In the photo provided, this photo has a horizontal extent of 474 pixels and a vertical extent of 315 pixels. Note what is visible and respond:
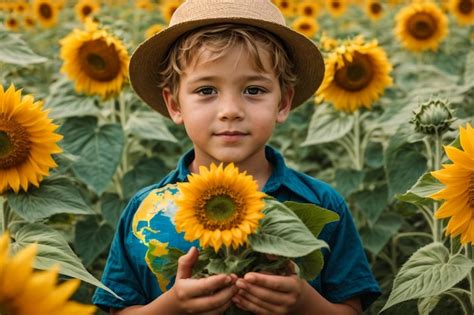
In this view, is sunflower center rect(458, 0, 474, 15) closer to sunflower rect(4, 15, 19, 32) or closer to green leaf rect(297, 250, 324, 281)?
sunflower rect(4, 15, 19, 32)

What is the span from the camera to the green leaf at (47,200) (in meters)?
2.22

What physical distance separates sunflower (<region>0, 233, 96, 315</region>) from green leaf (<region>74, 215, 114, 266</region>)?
2.00 m

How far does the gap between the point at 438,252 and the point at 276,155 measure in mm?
505

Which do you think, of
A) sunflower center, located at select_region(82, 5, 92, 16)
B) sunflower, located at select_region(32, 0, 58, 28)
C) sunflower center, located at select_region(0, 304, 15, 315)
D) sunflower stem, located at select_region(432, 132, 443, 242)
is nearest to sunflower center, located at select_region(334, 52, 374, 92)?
sunflower stem, located at select_region(432, 132, 443, 242)

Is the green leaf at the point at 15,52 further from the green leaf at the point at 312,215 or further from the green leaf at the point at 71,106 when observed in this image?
the green leaf at the point at 312,215

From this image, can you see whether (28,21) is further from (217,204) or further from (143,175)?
(217,204)

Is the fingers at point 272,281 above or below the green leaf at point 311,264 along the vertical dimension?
below

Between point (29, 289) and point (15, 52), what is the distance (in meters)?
2.01

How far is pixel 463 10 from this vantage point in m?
5.43

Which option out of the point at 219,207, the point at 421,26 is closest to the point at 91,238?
the point at 219,207

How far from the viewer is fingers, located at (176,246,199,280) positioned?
1.54m

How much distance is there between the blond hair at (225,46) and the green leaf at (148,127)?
120 centimetres

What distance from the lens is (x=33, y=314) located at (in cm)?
98

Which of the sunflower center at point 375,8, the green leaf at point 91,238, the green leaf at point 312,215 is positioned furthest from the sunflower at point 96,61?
the sunflower center at point 375,8
